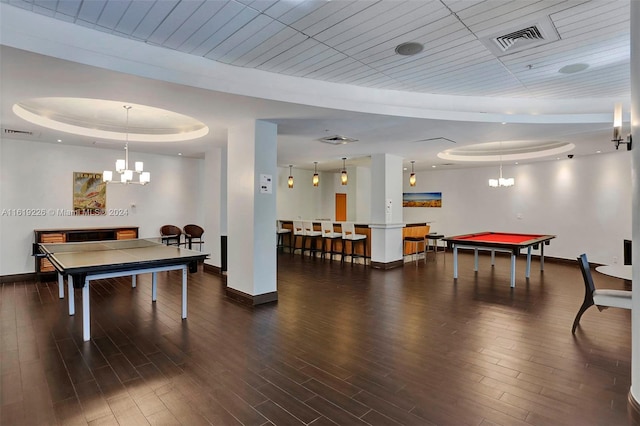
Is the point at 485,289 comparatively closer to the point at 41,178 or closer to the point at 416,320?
the point at 416,320

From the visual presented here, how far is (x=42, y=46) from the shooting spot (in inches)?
102

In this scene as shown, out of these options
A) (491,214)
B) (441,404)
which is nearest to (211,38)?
(441,404)

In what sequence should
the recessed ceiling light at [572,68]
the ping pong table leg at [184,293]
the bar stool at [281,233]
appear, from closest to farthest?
the recessed ceiling light at [572,68], the ping pong table leg at [184,293], the bar stool at [281,233]

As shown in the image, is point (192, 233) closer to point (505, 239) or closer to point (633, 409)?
point (505, 239)

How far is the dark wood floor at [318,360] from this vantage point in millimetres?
2197

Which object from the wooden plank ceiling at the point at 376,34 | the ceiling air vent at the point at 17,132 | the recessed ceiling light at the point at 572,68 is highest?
the wooden plank ceiling at the point at 376,34

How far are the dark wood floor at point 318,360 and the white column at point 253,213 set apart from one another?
0.36 m

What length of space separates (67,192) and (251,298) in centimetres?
476

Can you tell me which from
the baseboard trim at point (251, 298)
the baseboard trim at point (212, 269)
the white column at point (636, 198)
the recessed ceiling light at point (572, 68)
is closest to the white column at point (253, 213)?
the baseboard trim at point (251, 298)

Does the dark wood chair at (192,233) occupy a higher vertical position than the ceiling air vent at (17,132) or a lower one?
lower

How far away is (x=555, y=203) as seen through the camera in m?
8.46

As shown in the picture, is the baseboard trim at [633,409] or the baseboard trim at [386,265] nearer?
the baseboard trim at [633,409]

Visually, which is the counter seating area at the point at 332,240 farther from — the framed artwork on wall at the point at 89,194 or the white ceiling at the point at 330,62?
the framed artwork on wall at the point at 89,194

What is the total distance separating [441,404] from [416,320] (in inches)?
68.9
